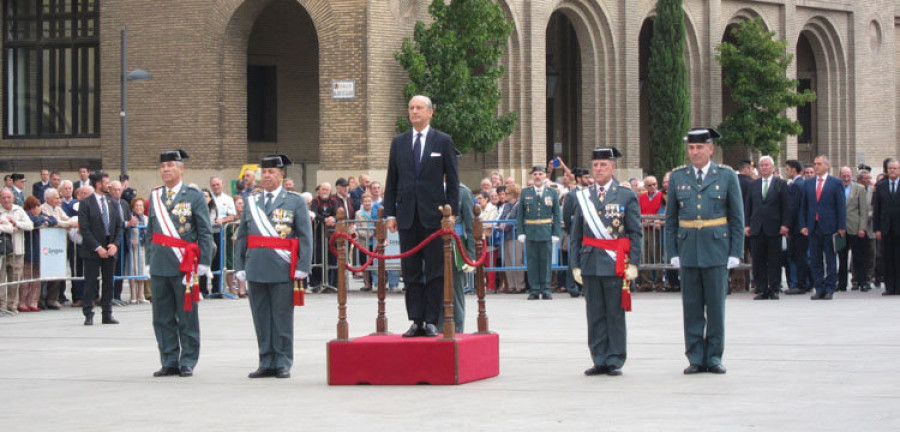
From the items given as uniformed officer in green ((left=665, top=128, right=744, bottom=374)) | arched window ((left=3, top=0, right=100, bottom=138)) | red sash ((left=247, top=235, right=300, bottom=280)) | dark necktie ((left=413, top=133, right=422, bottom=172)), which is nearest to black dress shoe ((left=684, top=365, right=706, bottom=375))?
uniformed officer in green ((left=665, top=128, right=744, bottom=374))

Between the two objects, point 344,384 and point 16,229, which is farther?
point 16,229

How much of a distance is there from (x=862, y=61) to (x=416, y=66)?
2533cm

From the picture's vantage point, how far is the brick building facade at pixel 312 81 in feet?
109

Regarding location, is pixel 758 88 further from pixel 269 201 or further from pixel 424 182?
pixel 424 182

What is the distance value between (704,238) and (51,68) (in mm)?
27349

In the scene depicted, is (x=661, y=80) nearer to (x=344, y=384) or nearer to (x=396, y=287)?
(x=396, y=287)

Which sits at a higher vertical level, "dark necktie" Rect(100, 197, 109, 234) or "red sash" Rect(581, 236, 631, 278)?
"dark necktie" Rect(100, 197, 109, 234)

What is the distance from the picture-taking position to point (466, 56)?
34.8 metres

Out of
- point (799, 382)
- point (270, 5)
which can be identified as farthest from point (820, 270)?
point (270, 5)

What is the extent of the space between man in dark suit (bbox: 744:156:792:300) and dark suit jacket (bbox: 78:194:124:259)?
30.1 feet

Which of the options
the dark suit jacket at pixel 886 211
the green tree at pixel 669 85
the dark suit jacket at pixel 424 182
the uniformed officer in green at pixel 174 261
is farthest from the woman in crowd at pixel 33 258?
the green tree at pixel 669 85

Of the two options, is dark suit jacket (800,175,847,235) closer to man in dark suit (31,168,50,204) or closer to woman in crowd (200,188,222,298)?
woman in crowd (200,188,222,298)

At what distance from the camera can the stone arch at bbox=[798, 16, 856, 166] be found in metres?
51.8

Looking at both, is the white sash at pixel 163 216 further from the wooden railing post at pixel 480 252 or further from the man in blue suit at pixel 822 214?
the man in blue suit at pixel 822 214
